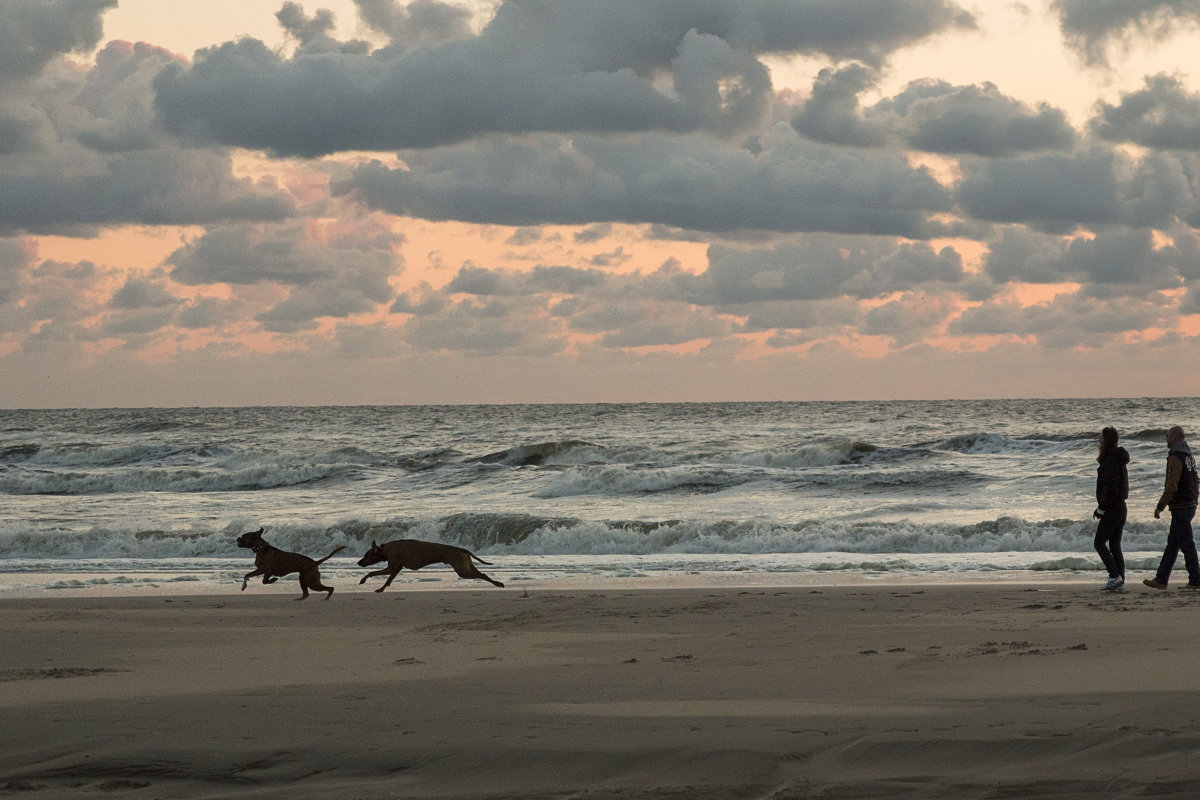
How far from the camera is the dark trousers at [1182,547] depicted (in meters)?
11.7

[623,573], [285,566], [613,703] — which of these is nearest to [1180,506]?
[623,573]

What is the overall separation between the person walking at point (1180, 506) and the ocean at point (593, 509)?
110cm

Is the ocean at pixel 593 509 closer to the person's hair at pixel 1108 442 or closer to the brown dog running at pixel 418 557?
the brown dog running at pixel 418 557

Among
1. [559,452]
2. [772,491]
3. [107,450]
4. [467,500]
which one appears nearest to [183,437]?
[107,450]

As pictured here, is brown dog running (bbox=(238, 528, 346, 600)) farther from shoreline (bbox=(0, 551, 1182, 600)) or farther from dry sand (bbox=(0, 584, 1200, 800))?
dry sand (bbox=(0, 584, 1200, 800))

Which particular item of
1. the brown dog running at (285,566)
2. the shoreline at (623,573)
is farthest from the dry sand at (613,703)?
the shoreline at (623,573)

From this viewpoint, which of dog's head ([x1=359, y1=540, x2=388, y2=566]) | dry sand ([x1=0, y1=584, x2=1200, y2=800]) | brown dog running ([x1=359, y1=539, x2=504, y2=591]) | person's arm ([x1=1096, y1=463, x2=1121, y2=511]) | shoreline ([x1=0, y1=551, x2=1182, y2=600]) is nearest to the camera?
dry sand ([x1=0, y1=584, x2=1200, y2=800])

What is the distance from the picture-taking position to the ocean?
48.6 ft

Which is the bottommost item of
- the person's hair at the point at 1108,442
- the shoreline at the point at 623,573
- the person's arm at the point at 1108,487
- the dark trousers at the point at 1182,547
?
the shoreline at the point at 623,573

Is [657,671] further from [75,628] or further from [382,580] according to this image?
[382,580]

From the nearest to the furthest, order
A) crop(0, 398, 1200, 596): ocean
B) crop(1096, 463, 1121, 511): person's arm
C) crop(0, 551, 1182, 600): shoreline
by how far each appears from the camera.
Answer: crop(1096, 463, 1121, 511): person's arm, crop(0, 551, 1182, 600): shoreline, crop(0, 398, 1200, 596): ocean

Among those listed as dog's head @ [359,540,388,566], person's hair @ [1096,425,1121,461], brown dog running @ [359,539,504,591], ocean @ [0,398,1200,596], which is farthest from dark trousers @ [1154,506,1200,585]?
dog's head @ [359,540,388,566]

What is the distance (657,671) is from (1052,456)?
3084 centimetres

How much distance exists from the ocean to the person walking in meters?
1.10
